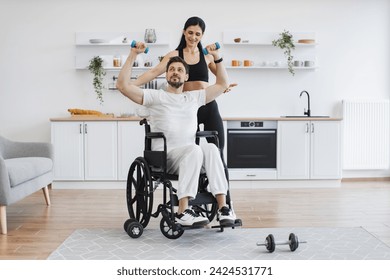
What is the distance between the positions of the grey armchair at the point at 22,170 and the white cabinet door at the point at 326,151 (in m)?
2.82

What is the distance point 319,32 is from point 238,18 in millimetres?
972

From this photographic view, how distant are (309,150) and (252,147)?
63 cm

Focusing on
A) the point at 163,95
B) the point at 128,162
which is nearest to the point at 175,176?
the point at 163,95

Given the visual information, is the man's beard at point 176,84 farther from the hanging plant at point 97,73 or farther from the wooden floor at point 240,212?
the hanging plant at point 97,73

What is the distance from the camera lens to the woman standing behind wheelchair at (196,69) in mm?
3572

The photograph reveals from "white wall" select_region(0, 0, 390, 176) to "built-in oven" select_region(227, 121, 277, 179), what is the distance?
0.49 metres

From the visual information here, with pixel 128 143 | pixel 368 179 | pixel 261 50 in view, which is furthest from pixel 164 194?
pixel 368 179

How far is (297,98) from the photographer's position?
20.9 ft

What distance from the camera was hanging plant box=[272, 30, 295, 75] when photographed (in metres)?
6.21

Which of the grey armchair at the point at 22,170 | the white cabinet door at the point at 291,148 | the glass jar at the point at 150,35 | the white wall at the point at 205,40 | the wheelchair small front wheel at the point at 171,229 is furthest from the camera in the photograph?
the white wall at the point at 205,40

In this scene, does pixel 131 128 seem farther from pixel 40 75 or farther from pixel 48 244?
pixel 48 244

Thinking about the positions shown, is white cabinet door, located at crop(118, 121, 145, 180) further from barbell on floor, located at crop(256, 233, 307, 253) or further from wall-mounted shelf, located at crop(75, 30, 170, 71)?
barbell on floor, located at crop(256, 233, 307, 253)

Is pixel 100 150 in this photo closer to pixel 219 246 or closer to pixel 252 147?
pixel 252 147

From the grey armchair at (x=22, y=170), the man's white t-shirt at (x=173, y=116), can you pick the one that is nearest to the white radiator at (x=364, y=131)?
the man's white t-shirt at (x=173, y=116)
